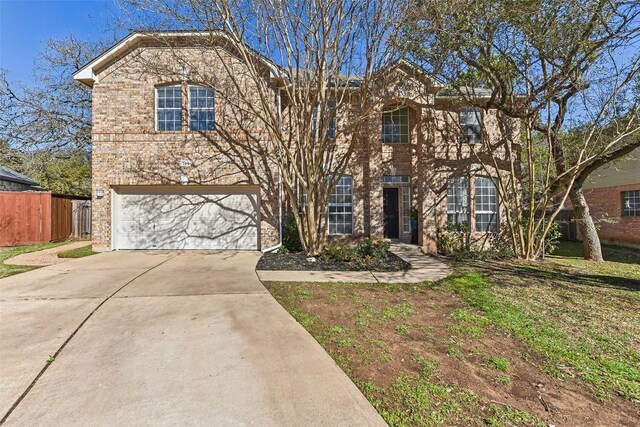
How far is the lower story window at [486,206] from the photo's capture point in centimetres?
1149

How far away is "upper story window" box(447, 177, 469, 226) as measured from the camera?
11.4m

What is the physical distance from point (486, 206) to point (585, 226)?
327 centimetres

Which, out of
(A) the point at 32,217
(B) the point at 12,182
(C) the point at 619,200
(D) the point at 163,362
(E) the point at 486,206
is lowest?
(D) the point at 163,362

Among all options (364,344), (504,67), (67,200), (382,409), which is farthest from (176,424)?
(67,200)

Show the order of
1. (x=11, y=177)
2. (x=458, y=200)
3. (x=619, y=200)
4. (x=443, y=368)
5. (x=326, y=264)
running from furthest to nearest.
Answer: (x=11, y=177)
(x=619, y=200)
(x=458, y=200)
(x=326, y=264)
(x=443, y=368)

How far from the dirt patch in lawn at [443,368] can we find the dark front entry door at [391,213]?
6.86 metres

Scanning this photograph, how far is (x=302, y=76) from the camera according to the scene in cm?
927

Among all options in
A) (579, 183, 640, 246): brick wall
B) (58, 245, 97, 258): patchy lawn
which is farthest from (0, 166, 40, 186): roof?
(579, 183, 640, 246): brick wall

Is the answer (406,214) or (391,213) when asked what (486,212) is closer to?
(406,214)

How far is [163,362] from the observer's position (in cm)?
332

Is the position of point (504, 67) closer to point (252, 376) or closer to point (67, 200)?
point (252, 376)

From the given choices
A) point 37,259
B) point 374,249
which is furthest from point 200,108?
point 374,249

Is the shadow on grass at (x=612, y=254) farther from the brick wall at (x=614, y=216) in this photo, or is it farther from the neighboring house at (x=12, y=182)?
the neighboring house at (x=12, y=182)

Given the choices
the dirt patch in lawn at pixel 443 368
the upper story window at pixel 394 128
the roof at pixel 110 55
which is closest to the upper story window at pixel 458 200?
the upper story window at pixel 394 128
